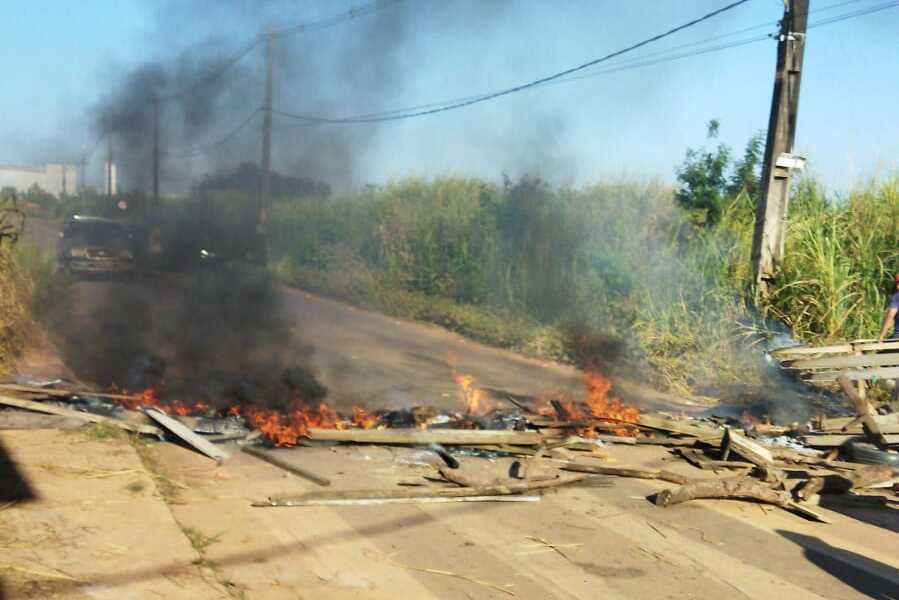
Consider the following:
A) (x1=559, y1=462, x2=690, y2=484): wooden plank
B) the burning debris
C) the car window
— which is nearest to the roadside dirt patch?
the burning debris

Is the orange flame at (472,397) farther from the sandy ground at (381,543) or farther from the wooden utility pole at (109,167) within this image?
the wooden utility pole at (109,167)

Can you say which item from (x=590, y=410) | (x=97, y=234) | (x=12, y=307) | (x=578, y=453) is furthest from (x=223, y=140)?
(x=578, y=453)

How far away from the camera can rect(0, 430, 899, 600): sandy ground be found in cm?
408

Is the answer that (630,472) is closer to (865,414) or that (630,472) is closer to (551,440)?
(551,440)

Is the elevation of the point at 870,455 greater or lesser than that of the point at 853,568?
greater

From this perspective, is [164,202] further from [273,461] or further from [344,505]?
[344,505]

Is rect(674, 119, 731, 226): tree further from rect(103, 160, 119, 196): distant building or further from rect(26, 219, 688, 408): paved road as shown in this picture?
rect(103, 160, 119, 196): distant building

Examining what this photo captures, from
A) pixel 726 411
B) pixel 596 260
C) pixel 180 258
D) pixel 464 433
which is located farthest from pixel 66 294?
pixel 726 411

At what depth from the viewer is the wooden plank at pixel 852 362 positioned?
19.6 feet

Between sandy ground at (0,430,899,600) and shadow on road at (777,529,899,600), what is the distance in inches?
0.5

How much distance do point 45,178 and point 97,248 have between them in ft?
107

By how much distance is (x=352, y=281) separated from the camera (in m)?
19.9

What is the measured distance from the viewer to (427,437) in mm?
6809

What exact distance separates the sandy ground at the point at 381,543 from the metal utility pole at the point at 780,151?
5.54 m
